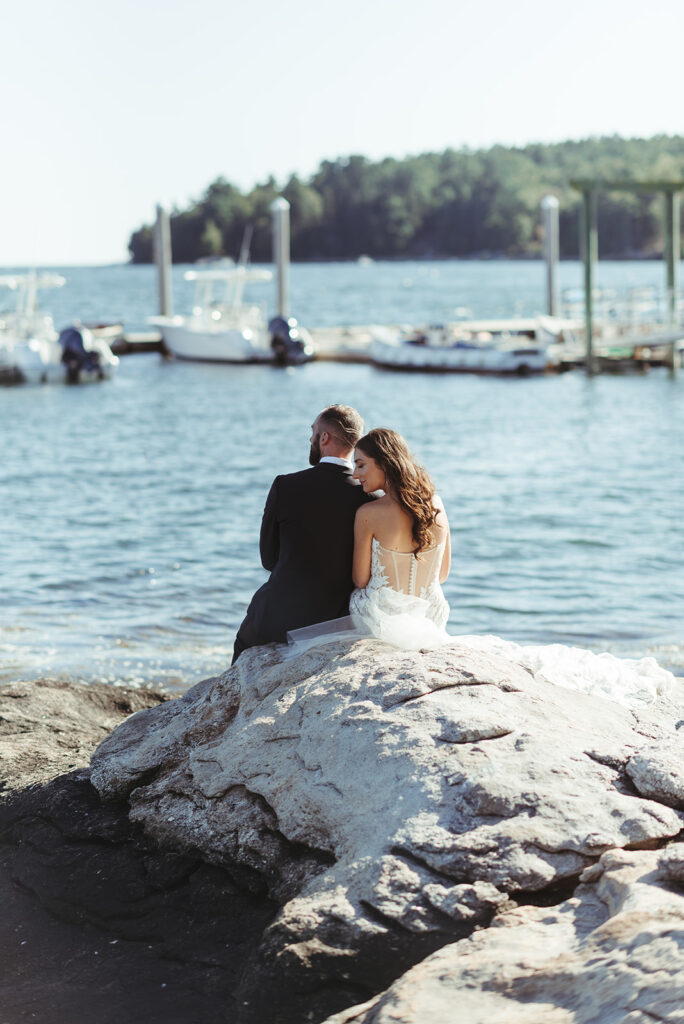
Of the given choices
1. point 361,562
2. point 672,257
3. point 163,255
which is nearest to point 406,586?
point 361,562

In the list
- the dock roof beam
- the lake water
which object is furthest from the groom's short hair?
the dock roof beam

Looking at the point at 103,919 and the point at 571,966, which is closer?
the point at 571,966

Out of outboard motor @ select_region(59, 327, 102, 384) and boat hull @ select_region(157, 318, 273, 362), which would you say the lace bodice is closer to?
outboard motor @ select_region(59, 327, 102, 384)

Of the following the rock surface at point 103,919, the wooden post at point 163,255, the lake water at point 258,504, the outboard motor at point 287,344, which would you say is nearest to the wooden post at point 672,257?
A: the lake water at point 258,504

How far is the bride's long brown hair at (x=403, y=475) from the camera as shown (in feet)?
15.1

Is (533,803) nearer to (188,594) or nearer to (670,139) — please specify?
(188,594)

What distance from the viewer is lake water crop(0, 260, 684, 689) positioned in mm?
9328

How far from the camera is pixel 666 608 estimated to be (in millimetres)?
10047

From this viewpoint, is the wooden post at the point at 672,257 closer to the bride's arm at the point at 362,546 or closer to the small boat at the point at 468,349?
the small boat at the point at 468,349

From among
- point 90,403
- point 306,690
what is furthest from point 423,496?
point 90,403

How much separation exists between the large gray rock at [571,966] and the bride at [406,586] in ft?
3.97

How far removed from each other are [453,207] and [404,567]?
16823 cm

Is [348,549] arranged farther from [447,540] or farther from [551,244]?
[551,244]

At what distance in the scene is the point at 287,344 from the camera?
37.9m
